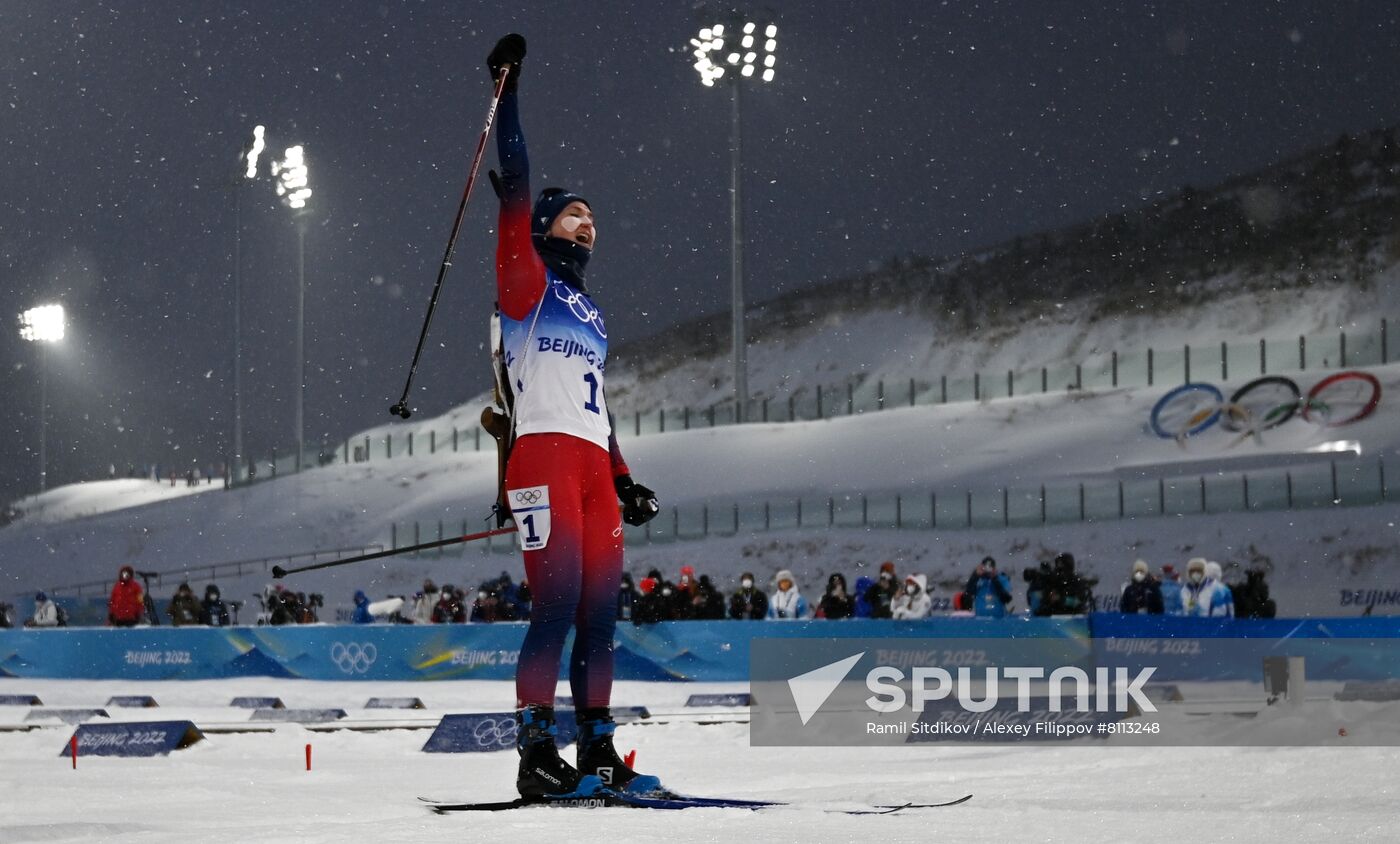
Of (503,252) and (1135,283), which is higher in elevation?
(1135,283)

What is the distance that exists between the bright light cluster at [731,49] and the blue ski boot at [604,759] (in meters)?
43.4

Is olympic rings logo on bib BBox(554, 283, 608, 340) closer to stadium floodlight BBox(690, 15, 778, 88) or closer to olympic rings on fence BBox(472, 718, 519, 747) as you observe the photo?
olympic rings on fence BBox(472, 718, 519, 747)

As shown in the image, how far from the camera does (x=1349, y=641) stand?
13.9m

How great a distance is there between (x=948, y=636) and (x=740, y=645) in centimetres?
352

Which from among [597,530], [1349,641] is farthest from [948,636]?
[597,530]

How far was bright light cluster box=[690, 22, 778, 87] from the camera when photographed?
157 feet

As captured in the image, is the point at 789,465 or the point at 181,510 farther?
the point at 181,510

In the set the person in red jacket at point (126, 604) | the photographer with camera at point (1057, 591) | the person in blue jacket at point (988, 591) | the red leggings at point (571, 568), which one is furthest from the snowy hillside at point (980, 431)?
the red leggings at point (571, 568)

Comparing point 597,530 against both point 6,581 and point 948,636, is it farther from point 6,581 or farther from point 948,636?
point 6,581

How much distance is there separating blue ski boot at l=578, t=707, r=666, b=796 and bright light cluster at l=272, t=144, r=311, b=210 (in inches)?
2082

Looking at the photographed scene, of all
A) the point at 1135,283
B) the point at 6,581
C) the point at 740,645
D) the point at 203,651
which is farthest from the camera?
the point at 1135,283

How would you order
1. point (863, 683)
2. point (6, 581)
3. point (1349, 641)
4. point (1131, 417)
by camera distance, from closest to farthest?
1. point (1349, 641)
2. point (863, 683)
3. point (1131, 417)
4. point (6, 581)

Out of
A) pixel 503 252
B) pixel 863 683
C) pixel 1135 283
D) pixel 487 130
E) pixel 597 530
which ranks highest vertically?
pixel 1135 283

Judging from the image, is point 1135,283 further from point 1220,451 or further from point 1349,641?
point 1349,641
